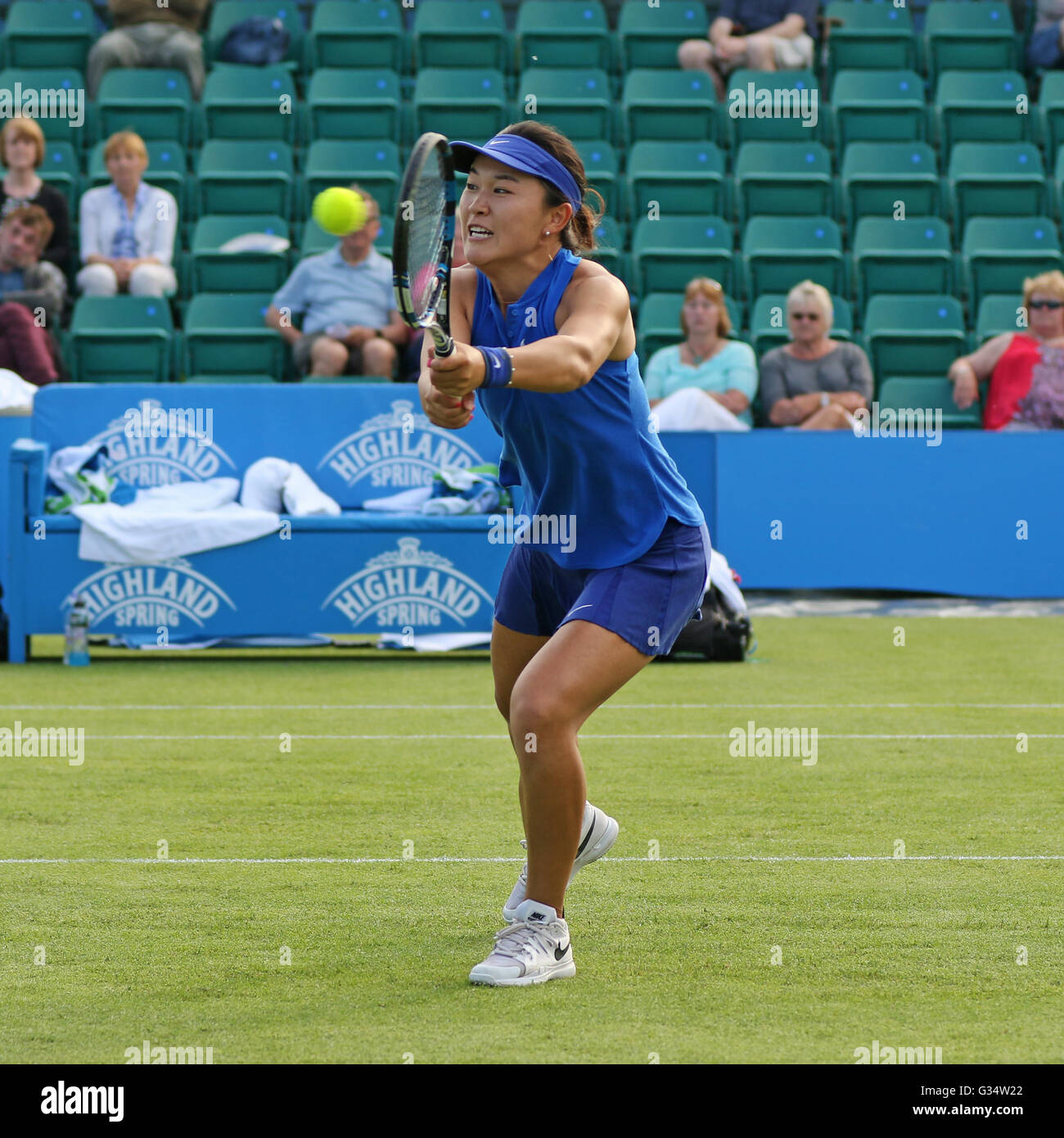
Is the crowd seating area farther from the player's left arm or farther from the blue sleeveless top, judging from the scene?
the player's left arm

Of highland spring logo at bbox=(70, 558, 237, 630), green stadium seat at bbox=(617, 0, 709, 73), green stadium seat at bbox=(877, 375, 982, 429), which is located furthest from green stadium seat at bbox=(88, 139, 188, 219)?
green stadium seat at bbox=(877, 375, 982, 429)

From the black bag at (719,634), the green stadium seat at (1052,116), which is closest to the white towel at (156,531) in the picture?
the black bag at (719,634)

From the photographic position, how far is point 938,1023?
3240 millimetres

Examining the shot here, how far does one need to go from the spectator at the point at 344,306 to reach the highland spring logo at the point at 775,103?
3991 mm

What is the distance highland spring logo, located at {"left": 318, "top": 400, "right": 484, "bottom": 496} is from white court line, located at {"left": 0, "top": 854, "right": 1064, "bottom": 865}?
5.49m

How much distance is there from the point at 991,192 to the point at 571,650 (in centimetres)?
1203

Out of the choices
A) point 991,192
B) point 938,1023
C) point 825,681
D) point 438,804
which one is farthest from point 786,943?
point 991,192

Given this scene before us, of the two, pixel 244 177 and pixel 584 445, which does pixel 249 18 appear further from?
pixel 584 445

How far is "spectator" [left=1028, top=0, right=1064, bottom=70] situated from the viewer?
15.5 meters

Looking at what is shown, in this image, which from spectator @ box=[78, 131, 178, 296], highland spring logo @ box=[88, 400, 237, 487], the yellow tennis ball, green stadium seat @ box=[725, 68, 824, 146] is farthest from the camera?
green stadium seat @ box=[725, 68, 824, 146]

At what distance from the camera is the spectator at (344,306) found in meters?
12.1

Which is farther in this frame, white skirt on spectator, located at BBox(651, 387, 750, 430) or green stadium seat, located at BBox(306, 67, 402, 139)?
green stadium seat, located at BBox(306, 67, 402, 139)

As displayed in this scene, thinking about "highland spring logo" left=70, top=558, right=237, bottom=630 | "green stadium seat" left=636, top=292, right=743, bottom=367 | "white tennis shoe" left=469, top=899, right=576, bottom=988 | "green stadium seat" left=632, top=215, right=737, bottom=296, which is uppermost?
"green stadium seat" left=632, top=215, right=737, bottom=296
